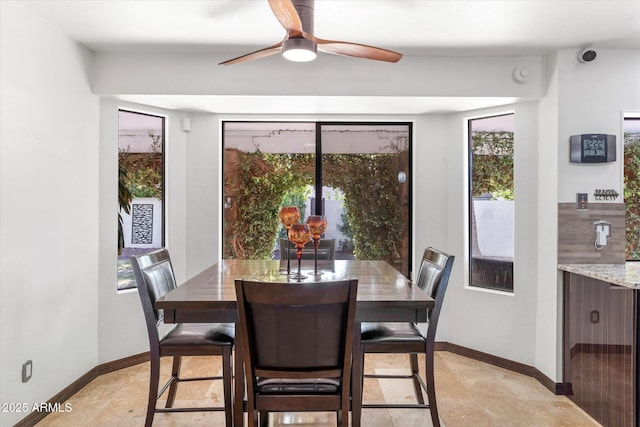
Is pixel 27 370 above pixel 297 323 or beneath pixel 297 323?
beneath

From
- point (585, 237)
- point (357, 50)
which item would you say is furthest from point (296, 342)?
point (585, 237)

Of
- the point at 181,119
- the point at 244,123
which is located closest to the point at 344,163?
the point at 244,123

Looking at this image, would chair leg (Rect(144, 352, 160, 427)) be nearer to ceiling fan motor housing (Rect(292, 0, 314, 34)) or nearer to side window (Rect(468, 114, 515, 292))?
ceiling fan motor housing (Rect(292, 0, 314, 34))

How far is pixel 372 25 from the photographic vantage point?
2.72 meters

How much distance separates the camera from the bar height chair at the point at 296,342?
1553 mm

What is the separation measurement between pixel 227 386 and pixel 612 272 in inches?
93.5

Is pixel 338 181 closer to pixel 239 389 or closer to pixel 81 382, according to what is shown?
pixel 239 389

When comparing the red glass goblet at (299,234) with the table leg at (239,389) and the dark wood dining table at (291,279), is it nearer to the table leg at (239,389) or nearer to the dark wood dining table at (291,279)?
the dark wood dining table at (291,279)

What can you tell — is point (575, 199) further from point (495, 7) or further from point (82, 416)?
point (82, 416)

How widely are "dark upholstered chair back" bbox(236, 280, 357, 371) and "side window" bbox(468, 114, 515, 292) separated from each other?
2493 mm

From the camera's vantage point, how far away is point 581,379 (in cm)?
277

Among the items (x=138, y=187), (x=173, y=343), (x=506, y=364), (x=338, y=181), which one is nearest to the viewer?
(x=173, y=343)

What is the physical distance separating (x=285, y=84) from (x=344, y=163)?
3.62 feet

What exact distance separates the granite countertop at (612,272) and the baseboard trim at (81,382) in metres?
3.39
